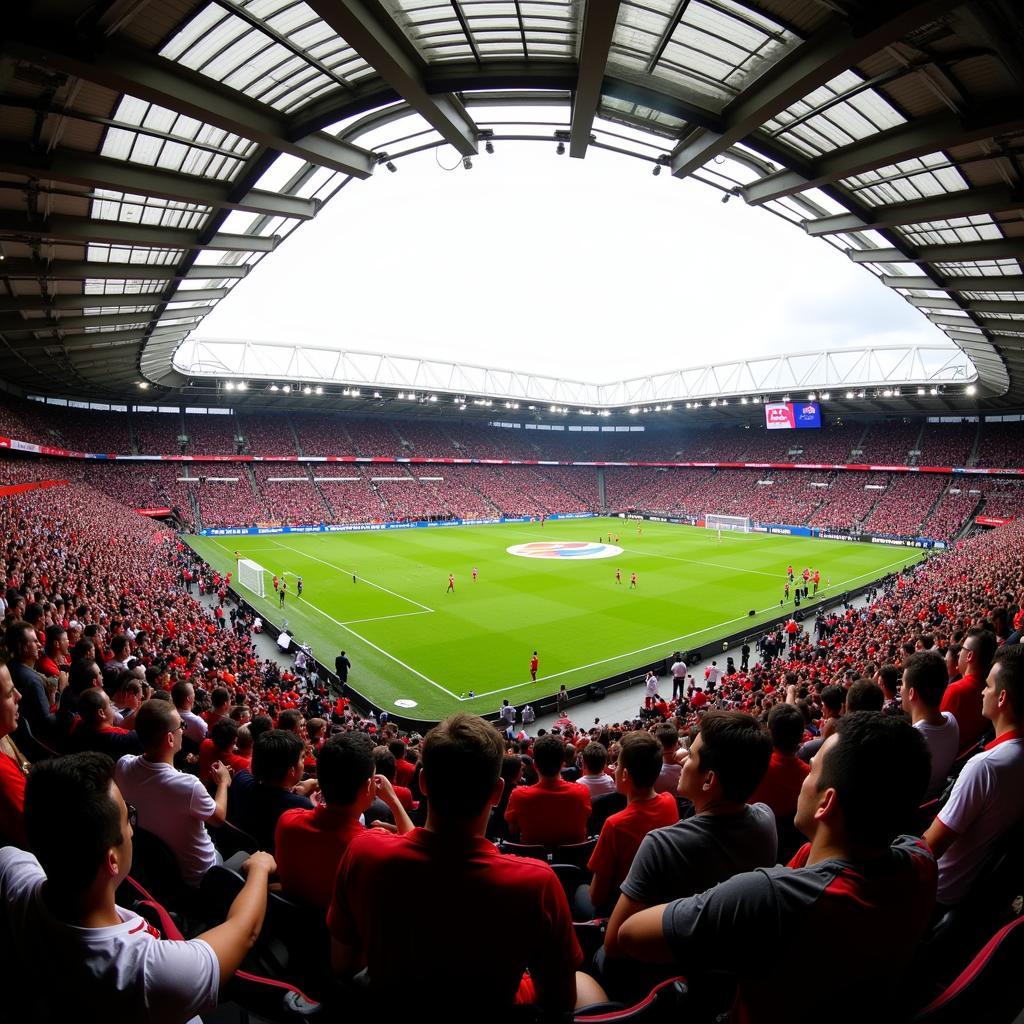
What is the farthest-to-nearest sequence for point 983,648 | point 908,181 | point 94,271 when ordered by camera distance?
point 94,271, point 908,181, point 983,648

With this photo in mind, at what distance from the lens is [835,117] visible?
10289mm

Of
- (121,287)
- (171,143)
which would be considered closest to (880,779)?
(171,143)

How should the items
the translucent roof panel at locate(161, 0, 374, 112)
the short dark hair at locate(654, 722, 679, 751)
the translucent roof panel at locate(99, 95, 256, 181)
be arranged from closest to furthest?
the short dark hair at locate(654, 722, 679, 751), the translucent roof panel at locate(161, 0, 374, 112), the translucent roof panel at locate(99, 95, 256, 181)

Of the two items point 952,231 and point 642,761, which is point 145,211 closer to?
point 642,761

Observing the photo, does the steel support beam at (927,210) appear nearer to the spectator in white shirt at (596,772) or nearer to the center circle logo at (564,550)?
the spectator in white shirt at (596,772)

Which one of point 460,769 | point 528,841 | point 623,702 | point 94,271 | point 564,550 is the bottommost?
point 623,702

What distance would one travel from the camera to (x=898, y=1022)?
2.44 metres

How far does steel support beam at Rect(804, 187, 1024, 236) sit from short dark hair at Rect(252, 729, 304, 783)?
1567 centimetres

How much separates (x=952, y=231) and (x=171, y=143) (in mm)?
17924

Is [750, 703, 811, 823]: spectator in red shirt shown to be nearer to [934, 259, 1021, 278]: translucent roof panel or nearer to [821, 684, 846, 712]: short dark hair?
[821, 684, 846, 712]: short dark hair

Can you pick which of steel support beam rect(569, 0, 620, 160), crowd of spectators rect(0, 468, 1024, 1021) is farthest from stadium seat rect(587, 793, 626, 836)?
steel support beam rect(569, 0, 620, 160)

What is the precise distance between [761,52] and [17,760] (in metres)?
11.2


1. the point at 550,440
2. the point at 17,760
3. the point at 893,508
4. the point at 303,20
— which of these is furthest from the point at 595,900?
the point at 550,440

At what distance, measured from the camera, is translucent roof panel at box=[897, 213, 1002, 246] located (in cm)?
1448
